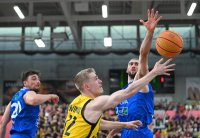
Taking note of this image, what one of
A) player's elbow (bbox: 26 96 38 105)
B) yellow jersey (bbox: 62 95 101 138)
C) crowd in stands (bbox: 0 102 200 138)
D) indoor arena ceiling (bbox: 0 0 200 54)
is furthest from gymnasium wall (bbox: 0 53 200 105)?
yellow jersey (bbox: 62 95 101 138)

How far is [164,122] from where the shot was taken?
19.2m

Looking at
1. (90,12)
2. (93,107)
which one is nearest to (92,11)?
(90,12)

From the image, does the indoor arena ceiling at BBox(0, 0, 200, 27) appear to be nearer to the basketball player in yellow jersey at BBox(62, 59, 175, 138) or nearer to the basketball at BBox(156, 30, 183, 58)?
the basketball at BBox(156, 30, 183, 58)

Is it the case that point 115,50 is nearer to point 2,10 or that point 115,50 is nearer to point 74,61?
Result: point 74,61

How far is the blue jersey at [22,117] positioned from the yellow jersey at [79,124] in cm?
146

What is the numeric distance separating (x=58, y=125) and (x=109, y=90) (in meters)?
7.00

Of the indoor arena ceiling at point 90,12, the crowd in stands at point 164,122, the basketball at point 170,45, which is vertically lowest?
the crowd in stands at point 164,122

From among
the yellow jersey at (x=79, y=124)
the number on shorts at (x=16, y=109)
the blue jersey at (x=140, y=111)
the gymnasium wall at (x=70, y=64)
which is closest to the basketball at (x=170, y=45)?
the blue jersey at (x=140, y=111)

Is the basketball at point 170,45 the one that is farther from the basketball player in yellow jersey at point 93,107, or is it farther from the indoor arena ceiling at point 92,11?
the indoor arena ceiling at point 92,11

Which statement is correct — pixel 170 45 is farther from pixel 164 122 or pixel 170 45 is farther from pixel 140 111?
pixel 164 122

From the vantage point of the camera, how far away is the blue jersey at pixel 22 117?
5.29 meters

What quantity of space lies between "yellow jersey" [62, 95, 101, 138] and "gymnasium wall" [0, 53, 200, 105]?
20978mm

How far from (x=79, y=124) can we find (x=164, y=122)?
1583 centimetres

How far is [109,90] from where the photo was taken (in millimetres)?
24641
